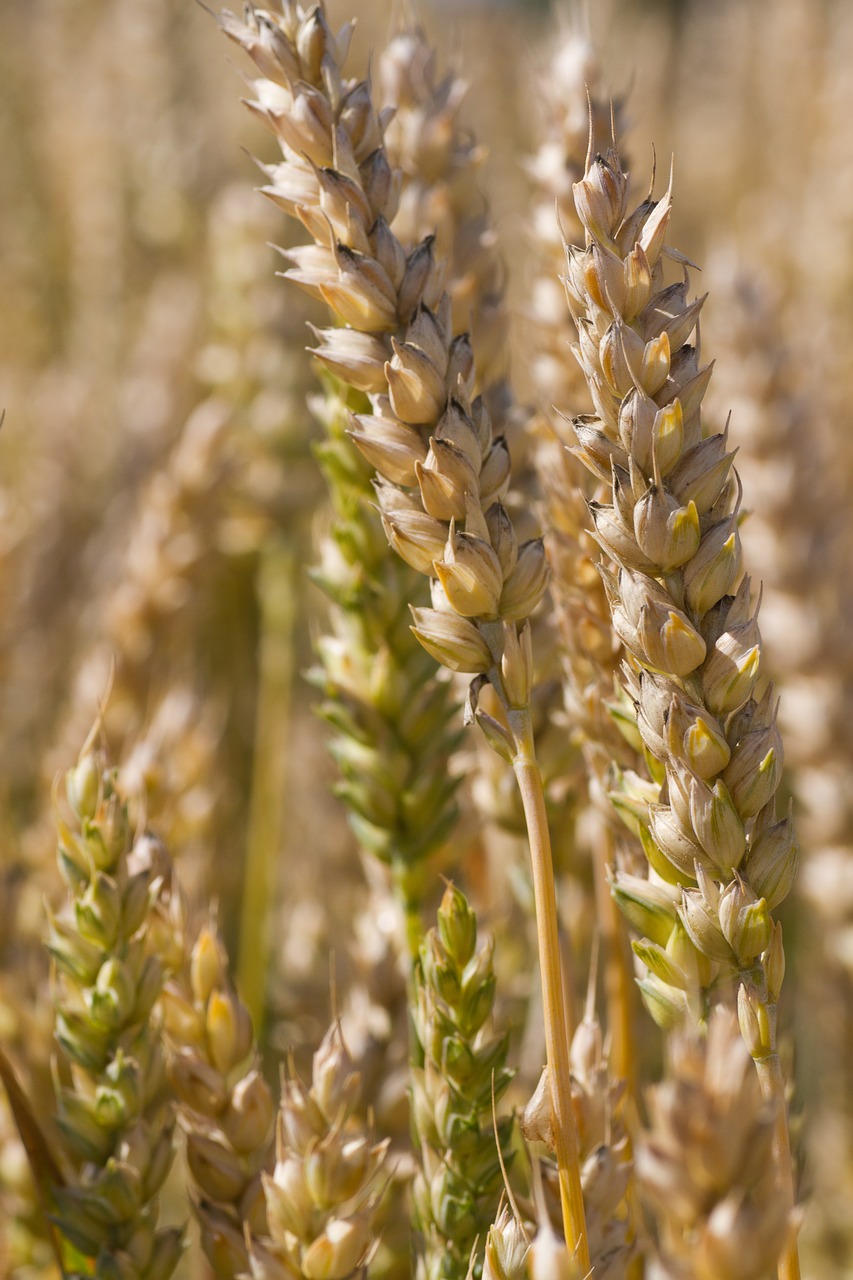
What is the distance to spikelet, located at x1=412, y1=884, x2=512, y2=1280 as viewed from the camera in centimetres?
60

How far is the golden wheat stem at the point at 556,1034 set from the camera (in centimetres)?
50

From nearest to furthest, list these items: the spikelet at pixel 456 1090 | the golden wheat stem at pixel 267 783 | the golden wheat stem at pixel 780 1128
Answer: the golden wheat stem at pixel 780 1128 < the spikelet at pixel 456 1090 < the golden wheat stem at pixel 267 783

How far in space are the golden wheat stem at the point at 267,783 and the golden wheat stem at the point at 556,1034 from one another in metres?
0.63

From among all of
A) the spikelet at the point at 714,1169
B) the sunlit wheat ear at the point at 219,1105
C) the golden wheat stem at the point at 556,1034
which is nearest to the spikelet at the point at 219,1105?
the sunlit wheat ear at the point at 219,1105

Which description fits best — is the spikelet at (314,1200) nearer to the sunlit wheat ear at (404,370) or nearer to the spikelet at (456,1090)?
the spikelet at (456,1090)

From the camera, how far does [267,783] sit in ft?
4.83

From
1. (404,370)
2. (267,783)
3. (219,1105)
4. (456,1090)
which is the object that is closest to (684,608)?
(404,370)

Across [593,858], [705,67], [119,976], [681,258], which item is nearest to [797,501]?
[593,858]

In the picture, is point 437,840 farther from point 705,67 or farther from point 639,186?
point 705,67

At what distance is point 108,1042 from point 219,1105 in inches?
2.9

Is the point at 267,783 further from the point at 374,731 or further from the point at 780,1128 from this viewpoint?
the point at 780,1128

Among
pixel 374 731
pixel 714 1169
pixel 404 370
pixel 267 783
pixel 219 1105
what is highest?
pixel 404 370

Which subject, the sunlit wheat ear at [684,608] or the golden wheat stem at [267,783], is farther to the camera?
the golden wheat stem at [267,783]

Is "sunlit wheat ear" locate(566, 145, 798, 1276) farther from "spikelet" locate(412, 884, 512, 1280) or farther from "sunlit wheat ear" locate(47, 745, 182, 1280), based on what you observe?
"sunlit wheat ear" locate(47, 745, 182, 1280)
